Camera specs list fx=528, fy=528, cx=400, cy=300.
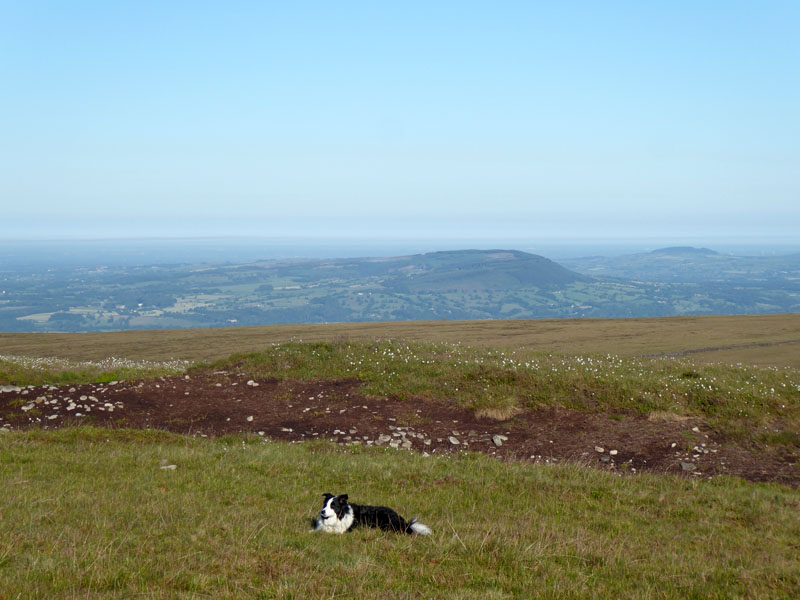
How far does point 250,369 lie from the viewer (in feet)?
80.8

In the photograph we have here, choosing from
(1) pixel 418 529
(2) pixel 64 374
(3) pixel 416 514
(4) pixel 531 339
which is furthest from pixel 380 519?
(4) pixel 531 339

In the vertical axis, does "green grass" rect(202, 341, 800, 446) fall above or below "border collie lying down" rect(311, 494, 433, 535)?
below

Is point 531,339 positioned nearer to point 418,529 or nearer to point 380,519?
point 380,519

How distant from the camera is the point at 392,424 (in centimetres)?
1834

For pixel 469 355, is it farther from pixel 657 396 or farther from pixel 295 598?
pixel 295 598

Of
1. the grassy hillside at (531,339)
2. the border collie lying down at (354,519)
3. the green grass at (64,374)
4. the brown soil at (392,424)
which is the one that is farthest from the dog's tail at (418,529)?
the grassy hillside at (531,339)

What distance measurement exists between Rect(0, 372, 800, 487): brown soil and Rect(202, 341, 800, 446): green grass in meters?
0.81

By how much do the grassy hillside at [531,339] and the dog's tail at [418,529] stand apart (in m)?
21.6

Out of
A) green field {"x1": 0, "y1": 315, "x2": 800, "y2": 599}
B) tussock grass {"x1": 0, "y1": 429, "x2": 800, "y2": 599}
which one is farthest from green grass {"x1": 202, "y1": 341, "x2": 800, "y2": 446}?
tussock grass {"x1": 0, "y1": 429, "x2": 800, "y2": 599}

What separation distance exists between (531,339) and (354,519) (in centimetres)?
4198

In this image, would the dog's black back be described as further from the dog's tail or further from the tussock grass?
the tussock grass

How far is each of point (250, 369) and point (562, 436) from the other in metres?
14.4

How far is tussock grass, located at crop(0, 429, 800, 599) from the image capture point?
615 cm

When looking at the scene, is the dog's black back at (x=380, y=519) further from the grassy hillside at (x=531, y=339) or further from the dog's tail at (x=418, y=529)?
the grassy hillside at (x=531, y=339)
